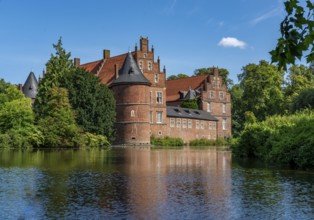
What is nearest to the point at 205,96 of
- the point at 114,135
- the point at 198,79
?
the point at 198,79

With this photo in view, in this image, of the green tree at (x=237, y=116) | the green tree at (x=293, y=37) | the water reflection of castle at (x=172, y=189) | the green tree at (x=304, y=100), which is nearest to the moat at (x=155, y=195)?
the water reflection of castle at (x=172, y=189)

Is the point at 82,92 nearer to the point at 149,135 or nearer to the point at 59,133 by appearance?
the point at 59,133

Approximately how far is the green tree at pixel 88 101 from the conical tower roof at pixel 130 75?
5.15 m

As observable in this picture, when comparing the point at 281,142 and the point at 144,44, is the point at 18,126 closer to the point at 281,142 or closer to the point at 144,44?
the point at 144,44

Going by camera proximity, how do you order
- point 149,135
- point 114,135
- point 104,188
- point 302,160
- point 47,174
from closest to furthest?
point 104,188
point 47,174
point 302,160
point 114,135
point 149,135

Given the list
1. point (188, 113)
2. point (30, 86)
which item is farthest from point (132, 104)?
point (30, 86)

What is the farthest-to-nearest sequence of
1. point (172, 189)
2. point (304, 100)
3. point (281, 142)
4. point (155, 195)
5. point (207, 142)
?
point (207, 142) → point (304, 100) → point (281, 142) → point (172, 189) → point (155, 195)

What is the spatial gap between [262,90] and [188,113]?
11.0m

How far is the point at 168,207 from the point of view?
977 centimetres

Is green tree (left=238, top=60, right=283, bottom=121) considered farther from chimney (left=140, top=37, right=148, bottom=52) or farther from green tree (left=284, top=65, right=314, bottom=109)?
chimney (left=140, top=37, right=148, bottom=52)

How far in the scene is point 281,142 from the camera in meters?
21.4

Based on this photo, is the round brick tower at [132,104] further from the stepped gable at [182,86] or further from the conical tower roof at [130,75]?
the stepped gable at [182,86]

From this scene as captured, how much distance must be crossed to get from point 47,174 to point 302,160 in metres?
10.4

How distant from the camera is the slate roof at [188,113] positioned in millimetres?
59625
